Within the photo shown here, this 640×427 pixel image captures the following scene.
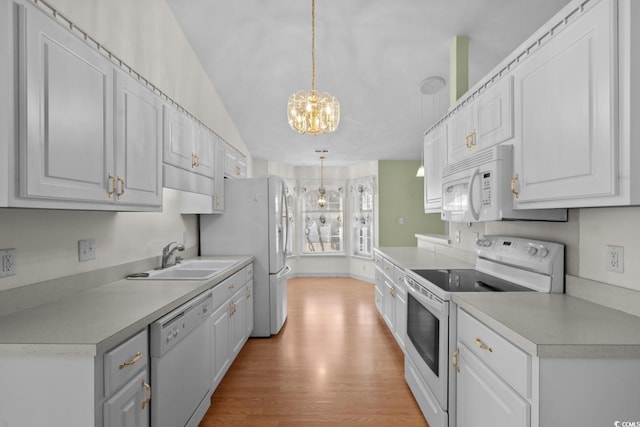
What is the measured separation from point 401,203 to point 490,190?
4595 mm

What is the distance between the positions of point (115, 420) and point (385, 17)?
3.51m

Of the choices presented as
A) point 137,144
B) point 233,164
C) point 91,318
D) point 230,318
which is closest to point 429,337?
point 230,318

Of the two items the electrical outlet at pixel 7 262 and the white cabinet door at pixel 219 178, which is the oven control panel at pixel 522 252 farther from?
the electrical outlet at pixel 7 262

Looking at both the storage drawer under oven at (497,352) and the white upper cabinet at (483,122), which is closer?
the storage drawer under oven at (497,352)

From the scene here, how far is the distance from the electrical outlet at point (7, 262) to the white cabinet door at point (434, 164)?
2.87 m

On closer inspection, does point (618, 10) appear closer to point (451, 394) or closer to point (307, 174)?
point (451, 394)

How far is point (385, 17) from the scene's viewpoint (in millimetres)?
3094

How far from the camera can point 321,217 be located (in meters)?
7.16

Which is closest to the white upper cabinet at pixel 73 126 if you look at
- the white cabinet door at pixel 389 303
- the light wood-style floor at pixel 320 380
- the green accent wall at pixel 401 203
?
the light wood-style floor at pixel 320 380

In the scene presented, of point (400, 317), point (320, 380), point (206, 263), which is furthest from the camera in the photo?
point (206, 263)

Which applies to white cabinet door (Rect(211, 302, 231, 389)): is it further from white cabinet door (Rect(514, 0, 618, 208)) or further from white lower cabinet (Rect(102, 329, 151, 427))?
white cabinet door (Rect(514, 0, 618, 208))

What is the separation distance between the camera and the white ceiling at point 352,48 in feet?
9.77

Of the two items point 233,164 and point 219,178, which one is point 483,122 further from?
point 233,164

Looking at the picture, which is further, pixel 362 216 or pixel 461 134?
pixel 362 216
